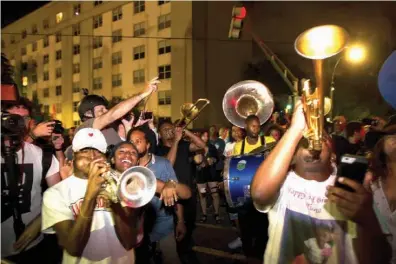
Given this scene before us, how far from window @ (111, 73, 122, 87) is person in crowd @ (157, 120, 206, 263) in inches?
1378

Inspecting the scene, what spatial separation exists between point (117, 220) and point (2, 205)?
1.19m

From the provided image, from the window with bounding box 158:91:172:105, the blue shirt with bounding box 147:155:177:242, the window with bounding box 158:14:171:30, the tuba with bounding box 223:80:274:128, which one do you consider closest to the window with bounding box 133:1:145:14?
the window with bounding box 158:14:171:30

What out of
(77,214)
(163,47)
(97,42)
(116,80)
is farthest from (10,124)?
(97,42)

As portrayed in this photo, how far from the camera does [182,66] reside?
33.5 m

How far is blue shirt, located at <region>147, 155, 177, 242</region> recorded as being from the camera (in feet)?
15.6

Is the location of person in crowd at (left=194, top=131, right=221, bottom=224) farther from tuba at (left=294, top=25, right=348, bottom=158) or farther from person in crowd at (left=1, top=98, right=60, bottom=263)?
tuba at (left=294, top=25, right=348, bottom=158)

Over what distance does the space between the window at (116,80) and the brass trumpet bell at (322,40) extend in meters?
39.2

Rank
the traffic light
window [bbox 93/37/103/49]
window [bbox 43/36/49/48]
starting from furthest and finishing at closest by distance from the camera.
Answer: window [bbox 43/36/49/48] → window [bbox 93/37/103/49] → the traffic light

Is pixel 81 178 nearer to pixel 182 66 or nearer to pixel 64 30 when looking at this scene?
pixel 182 66

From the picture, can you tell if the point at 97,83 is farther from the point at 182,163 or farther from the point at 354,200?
the point at 354,200

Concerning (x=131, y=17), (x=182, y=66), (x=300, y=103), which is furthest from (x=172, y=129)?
(x=131, y=17)

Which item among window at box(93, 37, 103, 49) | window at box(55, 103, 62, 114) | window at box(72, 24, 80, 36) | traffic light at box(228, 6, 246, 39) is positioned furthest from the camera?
window at box(55, 103, 62, 114)

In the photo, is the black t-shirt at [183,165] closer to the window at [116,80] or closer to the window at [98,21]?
the window at [116,80]

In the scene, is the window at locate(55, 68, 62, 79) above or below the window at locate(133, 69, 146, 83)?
above
